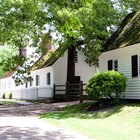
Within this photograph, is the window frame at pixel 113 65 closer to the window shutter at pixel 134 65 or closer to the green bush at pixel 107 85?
the window shutter at pixel 134 65

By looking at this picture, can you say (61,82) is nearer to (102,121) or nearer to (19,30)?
(19,30)

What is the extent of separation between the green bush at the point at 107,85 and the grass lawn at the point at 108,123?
3.39ft

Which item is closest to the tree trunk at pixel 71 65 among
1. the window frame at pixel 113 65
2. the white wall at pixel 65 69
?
the white wall at pixel 65 69

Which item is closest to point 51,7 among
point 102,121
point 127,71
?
point 127,71

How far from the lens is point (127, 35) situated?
26.5 meters

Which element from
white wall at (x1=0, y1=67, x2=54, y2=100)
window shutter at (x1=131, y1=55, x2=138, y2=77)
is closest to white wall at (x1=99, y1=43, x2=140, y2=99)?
window shutter at (x1=131, y1=55, x2=138, y2=77)

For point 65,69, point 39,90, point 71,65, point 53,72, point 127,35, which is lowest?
point 39,90

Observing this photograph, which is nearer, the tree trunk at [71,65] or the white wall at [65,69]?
the tree trunk at [71,65]

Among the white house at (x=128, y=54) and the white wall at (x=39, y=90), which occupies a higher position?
the white house at (x=128, y=54)

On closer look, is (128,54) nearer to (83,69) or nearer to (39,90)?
(83,69)

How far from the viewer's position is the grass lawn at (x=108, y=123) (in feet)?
48.6

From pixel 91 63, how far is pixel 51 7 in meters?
16.7

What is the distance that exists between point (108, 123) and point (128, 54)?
27.4 ft

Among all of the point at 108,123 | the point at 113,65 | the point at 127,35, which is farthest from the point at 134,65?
the point at 108,123
